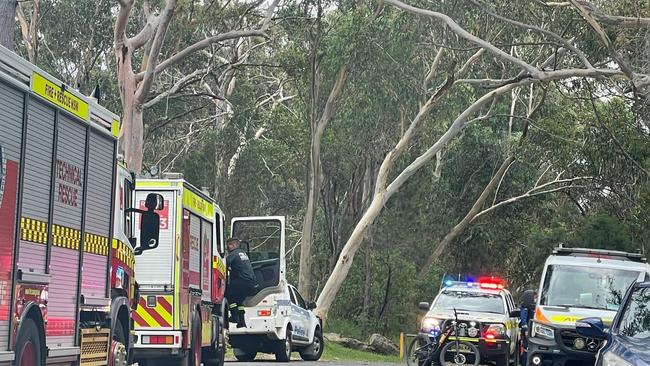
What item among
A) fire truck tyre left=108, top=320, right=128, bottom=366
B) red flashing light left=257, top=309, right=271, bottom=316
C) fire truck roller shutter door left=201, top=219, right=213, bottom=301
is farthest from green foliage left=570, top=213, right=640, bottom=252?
fire truck tyre left=108, top=320, right=128, bottom=366

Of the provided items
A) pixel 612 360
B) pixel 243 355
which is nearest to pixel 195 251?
pixel 612 360

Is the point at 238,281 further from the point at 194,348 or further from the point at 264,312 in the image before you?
→ the point at 194,348

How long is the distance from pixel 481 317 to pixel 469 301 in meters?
0.85

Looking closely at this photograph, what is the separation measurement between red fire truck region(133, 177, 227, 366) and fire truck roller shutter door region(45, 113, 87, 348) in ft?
13.5

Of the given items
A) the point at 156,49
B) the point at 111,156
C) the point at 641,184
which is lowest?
the point at 111,156

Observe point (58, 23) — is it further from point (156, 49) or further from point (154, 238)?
point (154, 238)

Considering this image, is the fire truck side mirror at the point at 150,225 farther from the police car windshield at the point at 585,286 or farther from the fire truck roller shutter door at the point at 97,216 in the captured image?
the police car windshield at the point at 585,286

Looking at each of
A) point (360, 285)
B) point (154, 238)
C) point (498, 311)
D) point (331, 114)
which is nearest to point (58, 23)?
point (331, 114)

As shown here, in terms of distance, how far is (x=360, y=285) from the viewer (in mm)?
40812

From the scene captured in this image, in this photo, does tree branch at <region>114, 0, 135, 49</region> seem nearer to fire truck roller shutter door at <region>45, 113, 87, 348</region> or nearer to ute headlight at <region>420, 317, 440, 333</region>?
ute headlight at <region>420, 317, 440, 333</region>

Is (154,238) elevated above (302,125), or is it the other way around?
(302,125)

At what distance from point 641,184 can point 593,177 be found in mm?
2931

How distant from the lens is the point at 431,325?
19.3 meters

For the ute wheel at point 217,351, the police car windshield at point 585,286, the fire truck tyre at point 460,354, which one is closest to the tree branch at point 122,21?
the ute wheel at point 217,351
